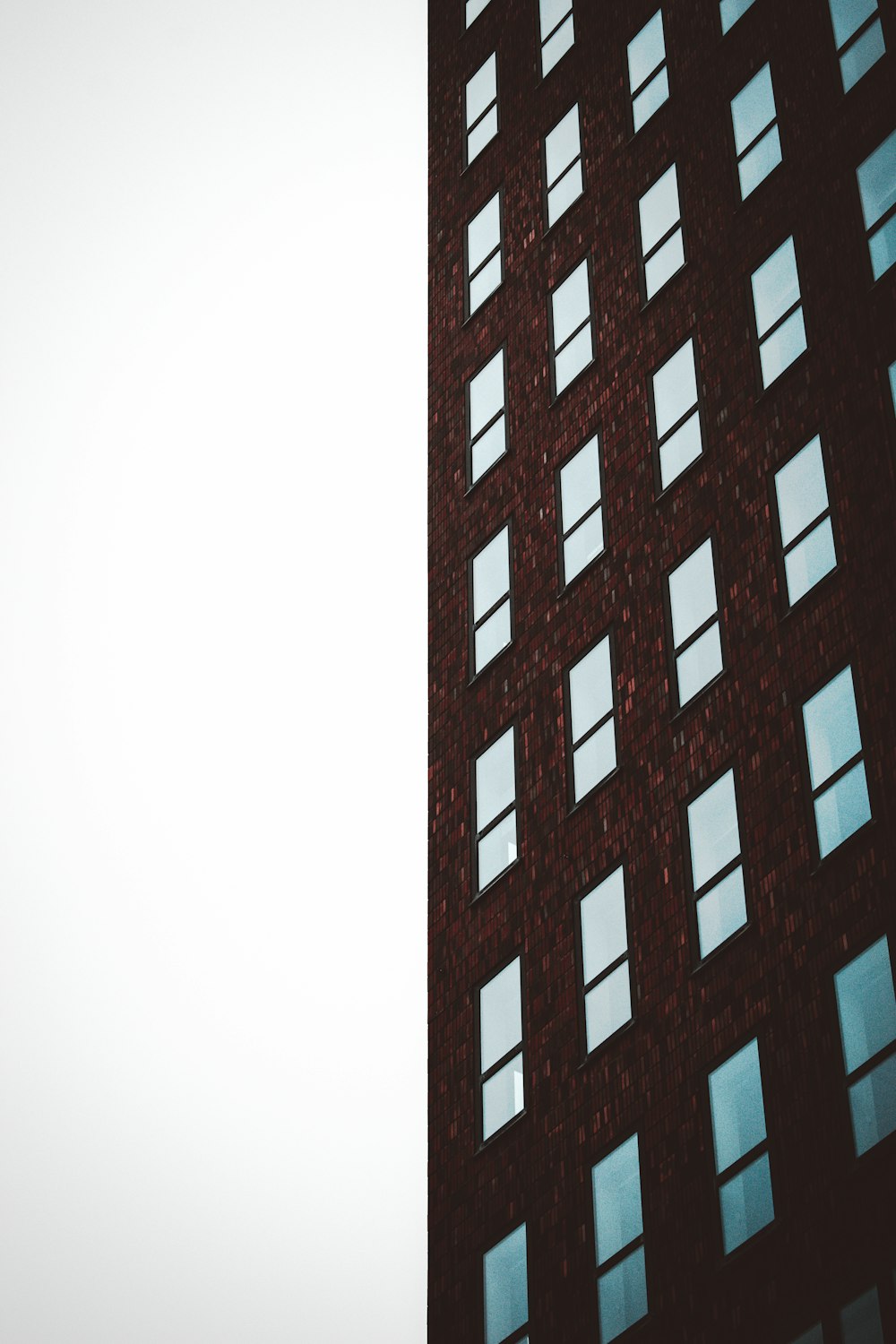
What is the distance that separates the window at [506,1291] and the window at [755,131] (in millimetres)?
16673

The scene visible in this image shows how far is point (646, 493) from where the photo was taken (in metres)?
29.0

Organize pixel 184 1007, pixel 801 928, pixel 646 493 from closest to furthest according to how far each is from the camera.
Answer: pixel 801 928
pixel 646 493
pixel 184 1007

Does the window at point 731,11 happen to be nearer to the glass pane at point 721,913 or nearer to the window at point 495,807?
the window at point 495,807

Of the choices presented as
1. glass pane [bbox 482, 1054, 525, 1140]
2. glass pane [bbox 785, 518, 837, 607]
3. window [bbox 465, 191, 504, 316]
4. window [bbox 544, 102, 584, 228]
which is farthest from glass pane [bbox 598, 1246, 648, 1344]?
window [bbox 544, 102, 584, 228]

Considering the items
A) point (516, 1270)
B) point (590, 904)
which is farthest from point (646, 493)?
point (516, 1270)

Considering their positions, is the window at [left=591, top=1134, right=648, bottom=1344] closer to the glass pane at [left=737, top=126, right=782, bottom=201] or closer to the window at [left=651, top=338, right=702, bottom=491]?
the window at [left=651, top=338, right=702, bottom=491]

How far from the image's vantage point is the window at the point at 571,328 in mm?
32125

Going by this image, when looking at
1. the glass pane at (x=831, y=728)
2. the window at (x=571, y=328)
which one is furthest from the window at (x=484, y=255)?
the glass pane at (x=831, y=728)

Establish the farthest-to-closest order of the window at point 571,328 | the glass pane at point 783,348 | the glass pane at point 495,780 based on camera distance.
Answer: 1. the window at point 571,328
2. the glass pane at point 495,780
3. the glass pane at point 783,348

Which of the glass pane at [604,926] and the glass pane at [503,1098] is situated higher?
the glass pane at [604,926]

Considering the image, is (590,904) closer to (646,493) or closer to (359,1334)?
(646,493)

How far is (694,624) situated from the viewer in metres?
27.0

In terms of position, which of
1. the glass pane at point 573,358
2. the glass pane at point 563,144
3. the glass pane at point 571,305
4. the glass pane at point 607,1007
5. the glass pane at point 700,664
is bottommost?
the glass pane at point 607,1007

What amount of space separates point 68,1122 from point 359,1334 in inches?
1371
